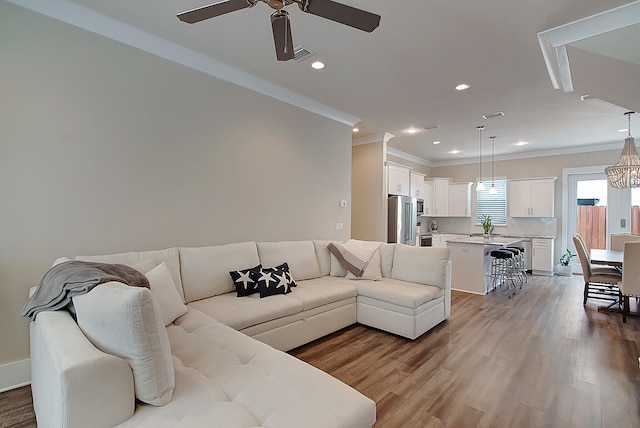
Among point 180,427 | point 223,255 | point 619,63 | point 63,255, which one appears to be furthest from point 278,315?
point 619,63

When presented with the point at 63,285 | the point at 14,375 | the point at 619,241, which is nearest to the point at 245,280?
the point at 63,285

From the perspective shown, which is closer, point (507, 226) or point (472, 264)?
point (472, 264)

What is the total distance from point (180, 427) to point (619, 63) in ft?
13.7

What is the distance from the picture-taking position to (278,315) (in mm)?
2723

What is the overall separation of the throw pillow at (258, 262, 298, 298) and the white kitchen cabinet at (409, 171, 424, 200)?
194 inches

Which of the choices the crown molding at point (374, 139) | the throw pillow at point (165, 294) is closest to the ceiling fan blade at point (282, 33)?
the throw pillow at point (165, 294)

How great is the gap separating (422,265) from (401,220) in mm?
2779

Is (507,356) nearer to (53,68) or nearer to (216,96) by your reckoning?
(216,96)

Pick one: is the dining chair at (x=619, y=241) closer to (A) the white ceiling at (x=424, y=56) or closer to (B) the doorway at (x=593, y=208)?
(B) the doorway at (x=593, y=208)

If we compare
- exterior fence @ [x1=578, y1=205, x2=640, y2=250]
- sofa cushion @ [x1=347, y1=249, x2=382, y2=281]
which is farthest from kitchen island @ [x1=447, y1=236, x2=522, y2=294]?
exterior fence @ [x1=578, y1=205, x2=640, y2=250]

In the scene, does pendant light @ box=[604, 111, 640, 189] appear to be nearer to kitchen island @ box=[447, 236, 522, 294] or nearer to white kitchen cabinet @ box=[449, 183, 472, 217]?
kitchen island @ box=[447, 236, 522, 294]

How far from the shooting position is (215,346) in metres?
1.84

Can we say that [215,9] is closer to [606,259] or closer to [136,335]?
[136,335]

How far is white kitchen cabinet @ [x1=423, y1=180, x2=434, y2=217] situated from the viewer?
8266 mm
